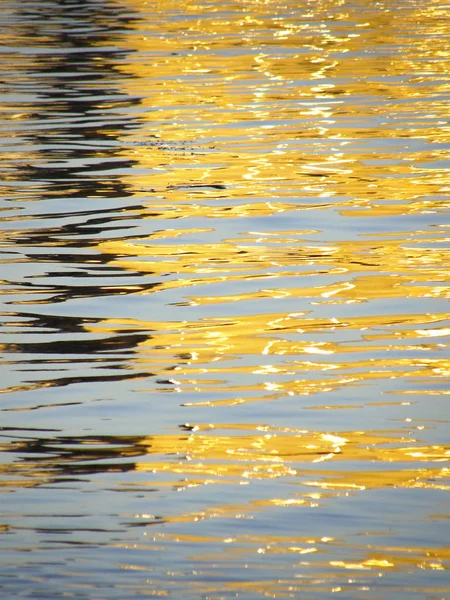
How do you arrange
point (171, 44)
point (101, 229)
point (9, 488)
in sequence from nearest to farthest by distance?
point (9, 488) < point (101, 229) < point (171, 44)

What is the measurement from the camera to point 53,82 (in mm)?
11820

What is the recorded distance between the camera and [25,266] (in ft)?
18.3

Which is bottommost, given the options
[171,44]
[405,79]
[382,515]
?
[382,515]

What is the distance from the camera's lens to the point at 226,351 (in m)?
4.38

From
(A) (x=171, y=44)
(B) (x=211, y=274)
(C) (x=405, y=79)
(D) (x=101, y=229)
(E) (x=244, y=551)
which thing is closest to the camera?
(E) (x=244, y=551)

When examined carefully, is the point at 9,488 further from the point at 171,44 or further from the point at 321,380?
the point at 171,44

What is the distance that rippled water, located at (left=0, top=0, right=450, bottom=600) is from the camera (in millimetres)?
3010

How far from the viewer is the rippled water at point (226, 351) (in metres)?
3.01

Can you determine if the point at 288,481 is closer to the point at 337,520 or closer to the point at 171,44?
the point at 337,520

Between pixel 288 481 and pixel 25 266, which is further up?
pixel 25 266

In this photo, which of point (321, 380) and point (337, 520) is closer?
point (337, 520)

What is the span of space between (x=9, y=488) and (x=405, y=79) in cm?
867

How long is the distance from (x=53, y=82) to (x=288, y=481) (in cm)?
917

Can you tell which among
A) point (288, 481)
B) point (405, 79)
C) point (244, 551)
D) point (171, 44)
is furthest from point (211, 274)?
point (171, 44)
